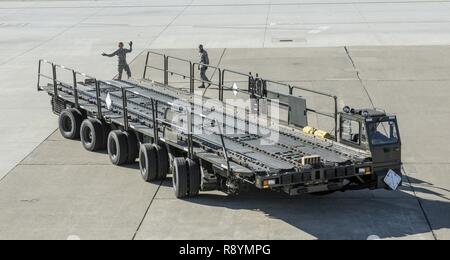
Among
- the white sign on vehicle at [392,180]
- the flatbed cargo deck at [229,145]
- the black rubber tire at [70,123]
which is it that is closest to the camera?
the flatbed cargo deck at [229,145]

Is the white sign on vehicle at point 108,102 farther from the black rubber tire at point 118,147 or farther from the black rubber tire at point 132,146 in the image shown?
the black rubber tire at point 132,146

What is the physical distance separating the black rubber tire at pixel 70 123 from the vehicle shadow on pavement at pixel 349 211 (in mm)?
5215

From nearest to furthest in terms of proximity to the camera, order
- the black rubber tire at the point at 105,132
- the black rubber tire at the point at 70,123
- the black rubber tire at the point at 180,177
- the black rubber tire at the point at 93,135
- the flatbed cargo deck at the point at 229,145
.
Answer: the flatbed cargo deck at the point at 229,145 → the black rubber tire at the point at 180,177 → the black rubber tire at the point at 93,135 → the black rubber tire at the point at 105,132 → the black rubber tire at the point at 70,123

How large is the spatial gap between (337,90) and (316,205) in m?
10.2

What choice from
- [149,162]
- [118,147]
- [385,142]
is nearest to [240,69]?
[118,147]

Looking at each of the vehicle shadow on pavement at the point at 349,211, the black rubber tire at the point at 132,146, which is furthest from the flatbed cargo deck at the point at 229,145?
the vehicle shadow on pavement at the point at 349,211

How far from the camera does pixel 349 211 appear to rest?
1338 cm

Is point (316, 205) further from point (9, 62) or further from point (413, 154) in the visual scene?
point (9, 62)

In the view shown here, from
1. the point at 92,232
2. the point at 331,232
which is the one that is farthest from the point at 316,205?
the point at 92,232

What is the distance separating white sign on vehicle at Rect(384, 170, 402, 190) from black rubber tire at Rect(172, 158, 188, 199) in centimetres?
342

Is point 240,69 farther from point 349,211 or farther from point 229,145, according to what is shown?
point 349,211

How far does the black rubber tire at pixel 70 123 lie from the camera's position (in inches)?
722

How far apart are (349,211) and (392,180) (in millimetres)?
879

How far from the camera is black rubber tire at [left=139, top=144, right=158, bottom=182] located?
15.0 metres
